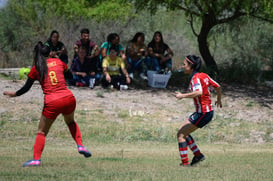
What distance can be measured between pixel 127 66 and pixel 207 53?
4087 mm

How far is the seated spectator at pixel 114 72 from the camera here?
16906mm

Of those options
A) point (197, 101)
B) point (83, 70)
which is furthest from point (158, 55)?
point (197, 101)

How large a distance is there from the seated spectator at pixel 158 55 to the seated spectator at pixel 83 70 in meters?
1.85

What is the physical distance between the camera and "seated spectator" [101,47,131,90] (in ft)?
55.5

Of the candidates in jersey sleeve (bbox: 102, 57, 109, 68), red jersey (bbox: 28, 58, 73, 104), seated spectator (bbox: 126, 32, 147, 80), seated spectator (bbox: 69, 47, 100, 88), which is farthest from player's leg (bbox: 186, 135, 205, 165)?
seated spectator (bbox: 126, 32, 147, 80)

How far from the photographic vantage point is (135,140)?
13.0 m

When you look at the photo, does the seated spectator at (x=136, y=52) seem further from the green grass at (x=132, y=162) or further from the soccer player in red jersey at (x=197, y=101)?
the soccer player in red jersey at (x=197, y=101)

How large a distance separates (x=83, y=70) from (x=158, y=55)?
2.46m

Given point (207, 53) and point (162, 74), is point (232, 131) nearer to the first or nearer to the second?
point (162, 74)

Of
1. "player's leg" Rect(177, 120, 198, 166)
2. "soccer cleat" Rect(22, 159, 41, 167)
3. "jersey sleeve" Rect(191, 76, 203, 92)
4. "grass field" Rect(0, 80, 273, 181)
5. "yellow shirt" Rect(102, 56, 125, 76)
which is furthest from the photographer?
"yellow shirt" Rect(102, 56, 125, 76)

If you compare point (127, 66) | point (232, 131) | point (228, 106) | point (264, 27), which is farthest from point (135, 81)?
point (264, 27)

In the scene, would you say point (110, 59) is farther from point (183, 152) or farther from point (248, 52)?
point (183, 152)

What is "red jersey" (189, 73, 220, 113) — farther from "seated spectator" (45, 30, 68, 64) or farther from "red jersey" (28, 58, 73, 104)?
"seated spectator" (45, 30, 68, 64)

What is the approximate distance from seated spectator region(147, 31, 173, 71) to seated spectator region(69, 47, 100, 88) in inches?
72.9
